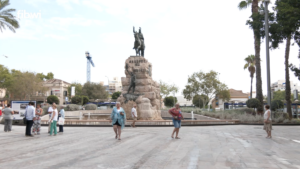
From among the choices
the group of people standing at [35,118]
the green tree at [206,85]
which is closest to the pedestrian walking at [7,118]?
the group of people standing at [35,118]

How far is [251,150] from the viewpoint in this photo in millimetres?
8422

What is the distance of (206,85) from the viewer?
46.4 meters

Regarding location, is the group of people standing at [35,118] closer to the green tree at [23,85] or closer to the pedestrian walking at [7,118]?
the pedestrian walking at [7,118]

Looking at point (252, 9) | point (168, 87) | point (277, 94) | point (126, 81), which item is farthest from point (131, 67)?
point (277, 94)

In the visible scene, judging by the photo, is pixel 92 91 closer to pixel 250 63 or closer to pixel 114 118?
pixel 250 63

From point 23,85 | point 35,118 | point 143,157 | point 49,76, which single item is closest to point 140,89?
point 35,118

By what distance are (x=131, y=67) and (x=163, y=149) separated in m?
16.4

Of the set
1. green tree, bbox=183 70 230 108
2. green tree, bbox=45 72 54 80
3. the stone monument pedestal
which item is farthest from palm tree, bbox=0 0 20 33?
green tree, bbox=45 72 54 80

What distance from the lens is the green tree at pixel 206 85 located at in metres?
46.3

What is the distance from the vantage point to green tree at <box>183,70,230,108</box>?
46312 millimetres

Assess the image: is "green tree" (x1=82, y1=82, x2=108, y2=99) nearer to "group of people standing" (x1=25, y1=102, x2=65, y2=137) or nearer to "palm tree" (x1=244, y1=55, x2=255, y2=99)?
"palm tree" (x1=244, y1=55, x2=255, y2=99)

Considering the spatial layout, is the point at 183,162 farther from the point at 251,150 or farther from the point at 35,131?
the point at 35,131

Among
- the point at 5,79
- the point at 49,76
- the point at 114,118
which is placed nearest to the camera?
the point at 114,118

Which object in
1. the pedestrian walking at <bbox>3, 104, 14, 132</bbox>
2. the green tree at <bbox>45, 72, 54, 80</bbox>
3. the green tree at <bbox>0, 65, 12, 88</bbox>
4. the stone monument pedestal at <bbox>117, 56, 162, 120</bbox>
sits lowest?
the pedestrian walking at <bbox>3, 104, 14, 132</bbox>
